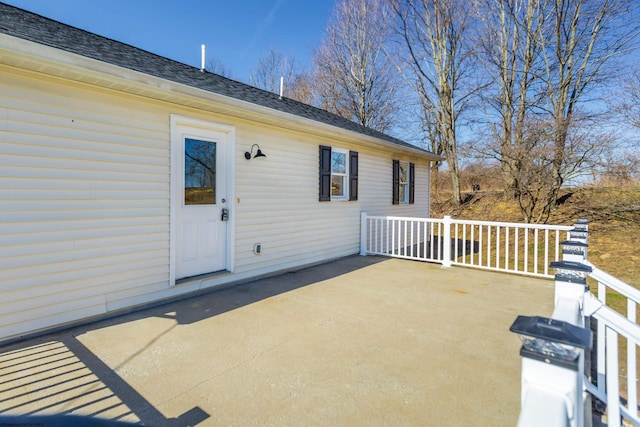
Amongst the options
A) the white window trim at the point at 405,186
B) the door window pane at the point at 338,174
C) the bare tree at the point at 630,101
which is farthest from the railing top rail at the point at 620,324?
the bare tree at the point at 630,101

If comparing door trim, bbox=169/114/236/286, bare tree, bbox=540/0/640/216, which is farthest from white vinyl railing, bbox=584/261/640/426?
bare tree, bbox=540/0/640/216

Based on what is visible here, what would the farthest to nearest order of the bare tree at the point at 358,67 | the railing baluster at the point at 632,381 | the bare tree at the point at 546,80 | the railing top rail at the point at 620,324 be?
the bare tree at the point at 358,67 < the bare tree at the point at 546,80 < the railing baluster at the point at 632,381 < the railing top rail at the point at 620,324

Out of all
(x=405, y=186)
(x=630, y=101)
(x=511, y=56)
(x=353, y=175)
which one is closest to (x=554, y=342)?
(x=353, y=175)

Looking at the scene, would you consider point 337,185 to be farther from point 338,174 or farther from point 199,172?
point 199,172

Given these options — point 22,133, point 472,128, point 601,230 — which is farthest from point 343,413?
point 472,128

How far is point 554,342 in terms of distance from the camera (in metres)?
0.93

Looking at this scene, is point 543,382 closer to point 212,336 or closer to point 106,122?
point 212,336

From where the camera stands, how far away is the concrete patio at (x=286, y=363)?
2.04 meters

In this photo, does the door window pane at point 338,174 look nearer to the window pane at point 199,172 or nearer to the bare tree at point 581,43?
the window pane at point 199,172

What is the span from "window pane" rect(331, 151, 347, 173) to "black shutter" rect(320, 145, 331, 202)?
27 centimetres

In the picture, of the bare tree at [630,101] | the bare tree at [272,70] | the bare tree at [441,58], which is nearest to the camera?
the bare tree at [630,101]

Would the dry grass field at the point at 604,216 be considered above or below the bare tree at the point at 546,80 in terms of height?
below

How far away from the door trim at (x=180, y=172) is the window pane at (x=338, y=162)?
8.24ft

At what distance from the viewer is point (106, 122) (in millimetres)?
3545
